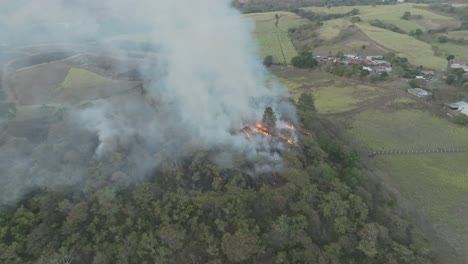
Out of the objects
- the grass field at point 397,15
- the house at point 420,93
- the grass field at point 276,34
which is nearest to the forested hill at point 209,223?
the house at point 420,93

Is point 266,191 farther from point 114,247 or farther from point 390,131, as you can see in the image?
point 390,131

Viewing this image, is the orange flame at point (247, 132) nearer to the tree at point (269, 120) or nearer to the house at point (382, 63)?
the tree at point (269, 120)

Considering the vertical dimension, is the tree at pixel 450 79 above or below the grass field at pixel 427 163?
above

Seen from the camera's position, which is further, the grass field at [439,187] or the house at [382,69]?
the house at [382,69]

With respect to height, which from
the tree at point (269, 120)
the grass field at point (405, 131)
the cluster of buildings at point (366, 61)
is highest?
the tree at point (269, 120)

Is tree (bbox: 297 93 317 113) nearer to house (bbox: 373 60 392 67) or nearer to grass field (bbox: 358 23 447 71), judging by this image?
house (bbox: 373 60 392 67)

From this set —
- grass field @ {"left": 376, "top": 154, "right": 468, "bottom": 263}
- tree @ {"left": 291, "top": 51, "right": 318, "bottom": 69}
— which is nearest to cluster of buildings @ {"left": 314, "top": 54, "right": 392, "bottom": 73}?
tree @ {"left": 291, "top": 51, "right": 318, "bottom": 69}

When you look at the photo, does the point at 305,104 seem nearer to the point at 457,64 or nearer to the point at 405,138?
the point at 405,138
